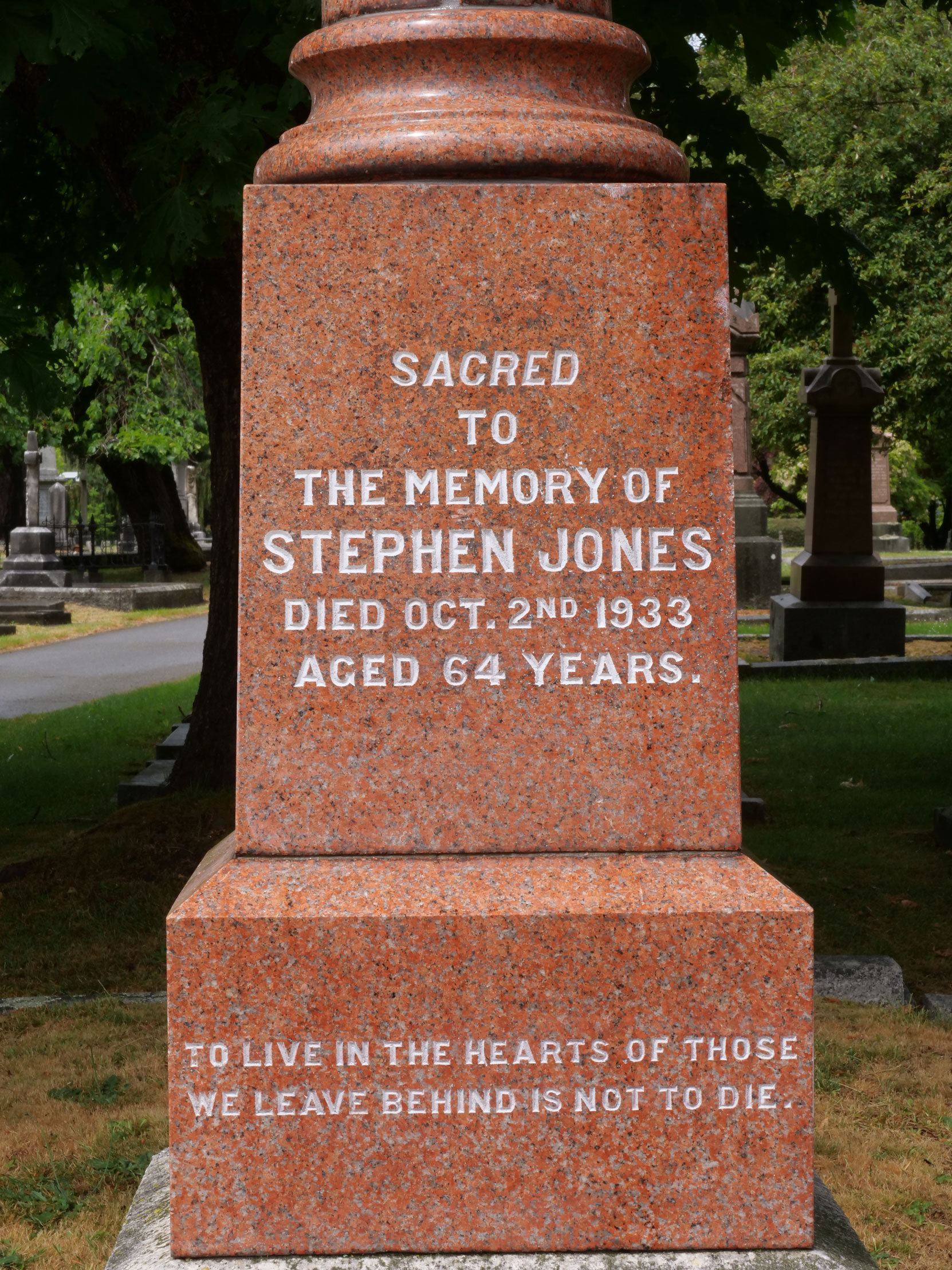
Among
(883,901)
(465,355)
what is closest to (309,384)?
(465,355)

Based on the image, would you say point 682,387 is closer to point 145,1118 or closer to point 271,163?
point 271,163

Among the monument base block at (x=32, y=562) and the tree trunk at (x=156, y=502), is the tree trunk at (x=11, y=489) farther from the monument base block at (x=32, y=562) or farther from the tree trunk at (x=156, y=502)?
the monument base block at (x=32, y=562)

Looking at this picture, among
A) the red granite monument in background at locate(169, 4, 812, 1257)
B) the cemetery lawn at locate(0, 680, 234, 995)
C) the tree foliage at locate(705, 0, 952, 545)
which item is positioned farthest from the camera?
the tree foliage at locate(705, 0, 952, 545)

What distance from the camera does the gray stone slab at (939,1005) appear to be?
5.09 metres

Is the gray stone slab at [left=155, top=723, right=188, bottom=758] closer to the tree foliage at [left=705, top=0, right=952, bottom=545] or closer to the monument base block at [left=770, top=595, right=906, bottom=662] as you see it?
the monument base block at [left=770, top=595, right=906, bottom=662]

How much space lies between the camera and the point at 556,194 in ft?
9.08

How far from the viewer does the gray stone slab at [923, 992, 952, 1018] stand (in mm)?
5087

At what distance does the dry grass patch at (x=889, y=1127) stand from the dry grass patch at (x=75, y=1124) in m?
1.83

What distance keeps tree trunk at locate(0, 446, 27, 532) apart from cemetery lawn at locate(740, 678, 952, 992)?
29.3 metres

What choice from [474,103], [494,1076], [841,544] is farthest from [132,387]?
[494,1076]

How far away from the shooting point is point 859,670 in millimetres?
14688

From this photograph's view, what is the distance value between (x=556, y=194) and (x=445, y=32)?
0.41 m

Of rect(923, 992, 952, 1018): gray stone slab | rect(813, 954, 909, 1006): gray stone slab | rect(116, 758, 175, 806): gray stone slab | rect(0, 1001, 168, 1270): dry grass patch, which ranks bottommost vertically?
rect(0, 1001, 168, 1270): dry grass patch

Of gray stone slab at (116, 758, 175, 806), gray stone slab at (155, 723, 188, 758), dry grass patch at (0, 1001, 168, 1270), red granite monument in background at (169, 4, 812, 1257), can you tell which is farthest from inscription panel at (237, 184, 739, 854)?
gray stone slab at (155, 723, 188, 758)
